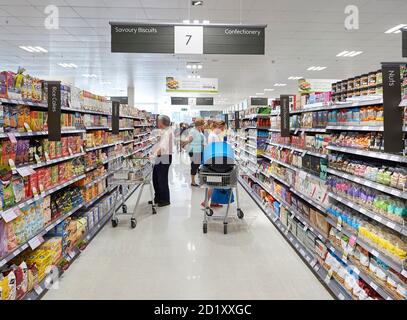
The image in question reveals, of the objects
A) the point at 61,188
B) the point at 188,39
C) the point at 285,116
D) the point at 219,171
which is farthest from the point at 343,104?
the point at 61,188

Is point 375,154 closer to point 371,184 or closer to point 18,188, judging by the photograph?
point 371,184

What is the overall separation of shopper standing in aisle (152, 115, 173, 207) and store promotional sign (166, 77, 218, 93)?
7108 mm

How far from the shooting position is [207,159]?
214 inches

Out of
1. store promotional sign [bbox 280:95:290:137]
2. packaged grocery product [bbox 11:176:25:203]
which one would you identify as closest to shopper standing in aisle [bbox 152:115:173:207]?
store promotional sign [bbox 280:95:290:137]

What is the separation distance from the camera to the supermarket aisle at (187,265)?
3.35 meters

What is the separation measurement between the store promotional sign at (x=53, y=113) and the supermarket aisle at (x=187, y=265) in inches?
63.7

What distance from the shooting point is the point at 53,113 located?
356 centimetres

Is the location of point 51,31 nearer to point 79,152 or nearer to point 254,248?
point 79,152

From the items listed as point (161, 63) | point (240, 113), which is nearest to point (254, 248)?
point (240, 113)

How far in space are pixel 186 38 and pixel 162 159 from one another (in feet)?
8.48

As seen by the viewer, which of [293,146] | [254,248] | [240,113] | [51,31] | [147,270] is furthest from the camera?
[240,113]

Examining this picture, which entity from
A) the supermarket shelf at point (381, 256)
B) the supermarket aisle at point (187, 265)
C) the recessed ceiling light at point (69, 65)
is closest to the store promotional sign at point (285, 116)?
the supermarket aisle at point (187, 265)

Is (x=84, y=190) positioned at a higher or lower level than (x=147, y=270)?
higher
